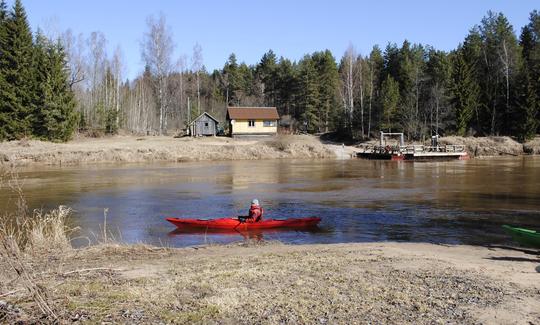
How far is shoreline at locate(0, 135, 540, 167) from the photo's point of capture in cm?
4341

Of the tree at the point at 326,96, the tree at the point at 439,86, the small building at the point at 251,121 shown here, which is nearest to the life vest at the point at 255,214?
the tree at the point at 439,86

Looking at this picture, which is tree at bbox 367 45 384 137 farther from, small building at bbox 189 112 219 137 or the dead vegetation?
the dead vegetation

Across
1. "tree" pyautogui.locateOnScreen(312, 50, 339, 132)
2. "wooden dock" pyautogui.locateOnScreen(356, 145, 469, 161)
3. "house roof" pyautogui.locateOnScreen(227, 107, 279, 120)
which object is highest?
"tree" pyautogui.locateOnScreen(312, 50, 339, 132)

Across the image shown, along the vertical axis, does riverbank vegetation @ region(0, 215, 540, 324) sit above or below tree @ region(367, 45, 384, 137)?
below

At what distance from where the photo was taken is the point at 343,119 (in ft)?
225

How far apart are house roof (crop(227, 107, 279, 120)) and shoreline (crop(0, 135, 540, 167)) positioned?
248 inches

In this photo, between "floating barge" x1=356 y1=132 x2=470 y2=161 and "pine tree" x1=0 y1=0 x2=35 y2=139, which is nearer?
"pine tree" x1=0 y1=0 x2=35 y2=139

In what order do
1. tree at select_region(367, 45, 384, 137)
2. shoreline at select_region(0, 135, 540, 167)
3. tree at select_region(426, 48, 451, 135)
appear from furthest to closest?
1. tree at select_region(367, 45, 384, 137)
2. tree at select_region(426, 48, 451, 135)
3. shoreline at select_region(0, 135, 540, 167)

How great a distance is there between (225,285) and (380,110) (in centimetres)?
5876

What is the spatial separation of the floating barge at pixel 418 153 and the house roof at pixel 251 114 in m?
15.9

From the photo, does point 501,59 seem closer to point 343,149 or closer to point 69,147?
point 343,149

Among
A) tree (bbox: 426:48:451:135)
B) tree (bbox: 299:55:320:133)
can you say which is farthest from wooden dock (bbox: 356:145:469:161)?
tree (bbox: 299:55:320:133)

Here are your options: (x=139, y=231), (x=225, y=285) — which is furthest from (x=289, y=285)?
(x=139, y=231)

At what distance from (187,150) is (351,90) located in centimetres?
2683
